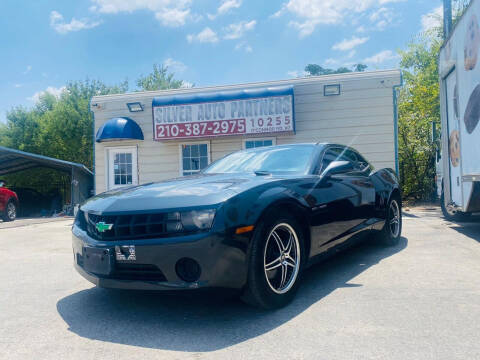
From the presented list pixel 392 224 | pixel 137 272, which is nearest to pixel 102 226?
pixel 137 272

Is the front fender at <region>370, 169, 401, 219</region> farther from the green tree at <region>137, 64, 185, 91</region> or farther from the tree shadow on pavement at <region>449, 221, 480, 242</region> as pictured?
the green tree at <region>137, 64, 185, 91</region>

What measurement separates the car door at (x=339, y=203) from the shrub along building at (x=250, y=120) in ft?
20.5

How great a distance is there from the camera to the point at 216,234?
2.45 metres

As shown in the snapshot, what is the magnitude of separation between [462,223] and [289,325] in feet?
19.9

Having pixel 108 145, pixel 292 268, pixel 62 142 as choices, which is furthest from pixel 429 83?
pixel 62 142

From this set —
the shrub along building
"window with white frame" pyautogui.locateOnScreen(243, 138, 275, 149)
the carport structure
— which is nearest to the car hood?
the shrub along building

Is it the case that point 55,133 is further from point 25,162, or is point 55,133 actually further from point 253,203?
point 253,203

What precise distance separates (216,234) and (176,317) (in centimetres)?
80

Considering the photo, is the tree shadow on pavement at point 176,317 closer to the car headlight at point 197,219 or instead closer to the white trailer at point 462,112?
the car headlight at point 197,219

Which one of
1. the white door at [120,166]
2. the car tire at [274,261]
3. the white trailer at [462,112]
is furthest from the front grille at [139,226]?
the white door at [120,166]

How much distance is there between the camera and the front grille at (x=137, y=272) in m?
2.54

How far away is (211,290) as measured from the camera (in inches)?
98.1

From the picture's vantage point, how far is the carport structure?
14680 millimetres

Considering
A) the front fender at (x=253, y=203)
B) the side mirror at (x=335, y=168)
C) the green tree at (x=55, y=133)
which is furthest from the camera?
the green tree at (x=55, y=133)
